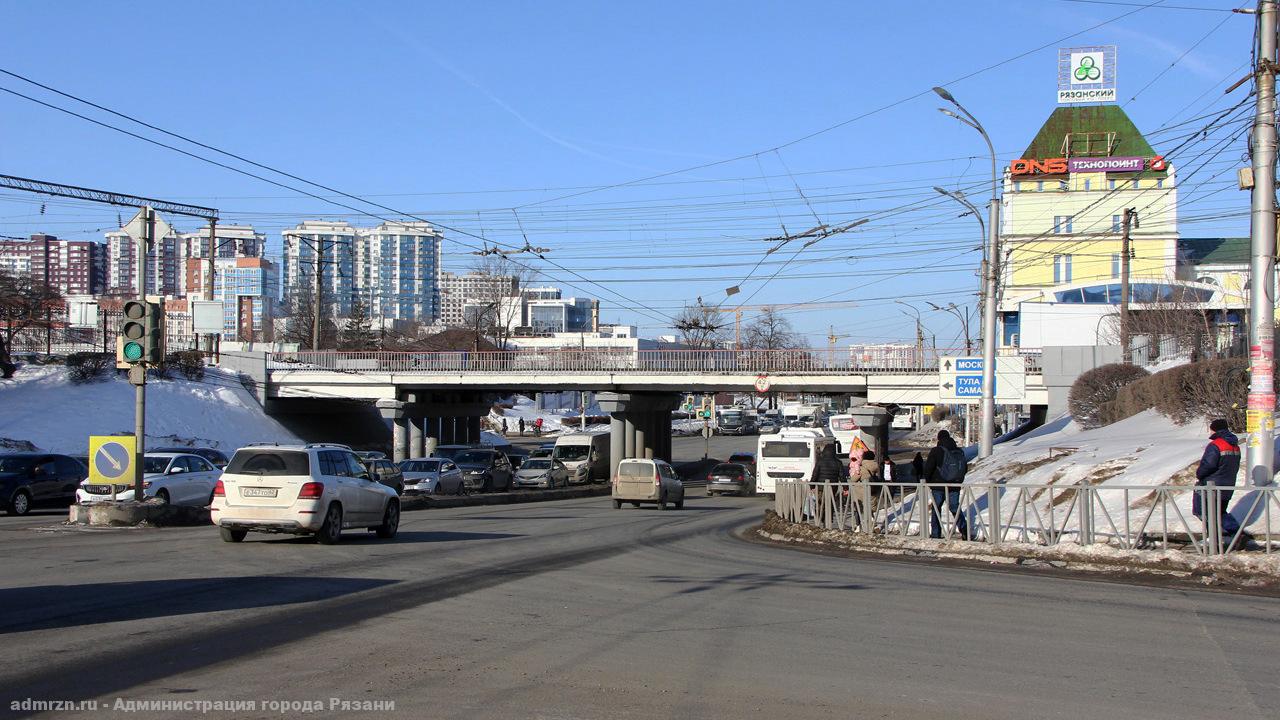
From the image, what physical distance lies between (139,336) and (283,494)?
516cm

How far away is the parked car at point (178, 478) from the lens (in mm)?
24483

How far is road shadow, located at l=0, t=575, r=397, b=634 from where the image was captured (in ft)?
32.9

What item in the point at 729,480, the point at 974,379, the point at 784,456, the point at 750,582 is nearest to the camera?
the point at 750,582

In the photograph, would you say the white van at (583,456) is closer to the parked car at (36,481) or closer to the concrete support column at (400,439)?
the concrete support column at (400,439)

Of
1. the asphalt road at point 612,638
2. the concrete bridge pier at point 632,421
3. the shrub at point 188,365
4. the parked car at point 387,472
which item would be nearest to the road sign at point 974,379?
the asphalt road at point 612,638

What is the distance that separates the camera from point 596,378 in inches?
2228

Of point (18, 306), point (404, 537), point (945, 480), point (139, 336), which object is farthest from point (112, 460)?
point (18, 306)

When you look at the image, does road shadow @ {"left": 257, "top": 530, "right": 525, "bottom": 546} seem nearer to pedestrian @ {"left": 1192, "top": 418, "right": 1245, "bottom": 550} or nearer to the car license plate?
the car license plate

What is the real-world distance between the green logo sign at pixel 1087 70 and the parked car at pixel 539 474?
194 ft

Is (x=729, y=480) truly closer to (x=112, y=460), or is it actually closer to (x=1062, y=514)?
(x=1062, y=514)

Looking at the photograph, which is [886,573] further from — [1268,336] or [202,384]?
[202,384]

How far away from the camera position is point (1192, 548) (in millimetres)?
15562

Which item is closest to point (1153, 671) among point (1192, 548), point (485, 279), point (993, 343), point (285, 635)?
point (285, 635)

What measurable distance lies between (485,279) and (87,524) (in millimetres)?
77786
